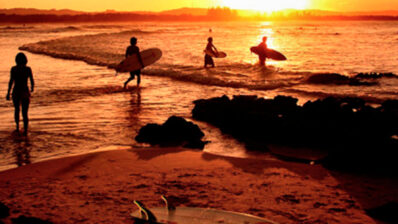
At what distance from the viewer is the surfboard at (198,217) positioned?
418cm

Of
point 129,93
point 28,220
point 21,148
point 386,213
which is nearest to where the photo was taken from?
point 28,220

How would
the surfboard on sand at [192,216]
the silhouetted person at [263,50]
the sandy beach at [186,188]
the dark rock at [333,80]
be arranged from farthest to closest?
the silhouetted person at [263,50], the dark rock at [333,80], the sandy beach at [186,188], the surfboard on sand at [192,216]

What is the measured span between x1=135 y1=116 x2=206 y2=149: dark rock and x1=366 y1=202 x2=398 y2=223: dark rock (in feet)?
12.0

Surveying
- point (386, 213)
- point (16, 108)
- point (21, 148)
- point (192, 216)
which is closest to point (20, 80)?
point (16, 108)

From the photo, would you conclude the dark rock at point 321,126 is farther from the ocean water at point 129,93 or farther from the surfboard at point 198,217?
the surfboard at point 198,217

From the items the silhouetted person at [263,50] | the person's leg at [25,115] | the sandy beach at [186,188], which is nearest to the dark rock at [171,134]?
the sandy beach at [186,188]

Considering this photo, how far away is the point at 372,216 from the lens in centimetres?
446

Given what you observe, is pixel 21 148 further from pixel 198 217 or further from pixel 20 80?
pixel 198 217

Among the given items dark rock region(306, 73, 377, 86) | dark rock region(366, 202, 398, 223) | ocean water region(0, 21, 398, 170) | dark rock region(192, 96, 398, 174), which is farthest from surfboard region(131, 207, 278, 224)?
dark rock region(306, 73, 377, 86)

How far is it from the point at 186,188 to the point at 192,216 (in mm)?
973

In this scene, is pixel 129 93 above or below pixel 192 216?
below

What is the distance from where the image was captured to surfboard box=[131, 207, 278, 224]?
418cm

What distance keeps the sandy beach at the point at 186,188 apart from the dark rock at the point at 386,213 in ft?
0.42

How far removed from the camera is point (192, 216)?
14.1ft
